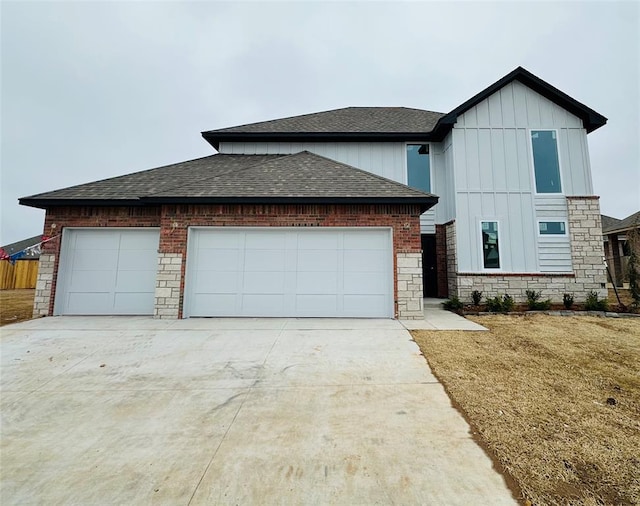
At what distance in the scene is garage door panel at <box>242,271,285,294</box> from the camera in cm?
757

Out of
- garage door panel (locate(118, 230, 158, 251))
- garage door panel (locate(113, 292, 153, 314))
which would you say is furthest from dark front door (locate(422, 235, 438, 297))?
garage door panel (locate(113, 292, 153, 314))

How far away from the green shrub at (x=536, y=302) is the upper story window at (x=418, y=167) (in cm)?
519

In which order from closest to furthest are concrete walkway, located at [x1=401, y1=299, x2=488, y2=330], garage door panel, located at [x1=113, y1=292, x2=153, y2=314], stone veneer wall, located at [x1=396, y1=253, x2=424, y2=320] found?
1. concrete walkway, located at [x1=401, y1=299, x2=488, y2=330]
2. stone veneer wall, located at [x1=396, y1=253, x2=424, y2=320]
3. garage door panel, located at [x1=113, y1=292, x2=153, y2=314]

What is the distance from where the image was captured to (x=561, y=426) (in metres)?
2.74

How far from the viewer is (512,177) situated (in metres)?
10.1

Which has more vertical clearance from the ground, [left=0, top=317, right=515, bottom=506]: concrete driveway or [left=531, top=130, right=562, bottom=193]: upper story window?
[left=531, top=130, right=562, bottom=193]: upper story window

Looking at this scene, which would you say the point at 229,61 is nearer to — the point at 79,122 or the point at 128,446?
the point at 79,122

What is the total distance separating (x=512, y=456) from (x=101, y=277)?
9743 millimetres

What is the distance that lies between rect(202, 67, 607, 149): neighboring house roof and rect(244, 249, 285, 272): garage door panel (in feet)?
21.1

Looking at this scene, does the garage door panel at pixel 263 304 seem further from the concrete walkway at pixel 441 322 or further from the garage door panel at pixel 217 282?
the concrete walkway at pixel 441 322

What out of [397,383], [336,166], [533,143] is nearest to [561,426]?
[397,383]

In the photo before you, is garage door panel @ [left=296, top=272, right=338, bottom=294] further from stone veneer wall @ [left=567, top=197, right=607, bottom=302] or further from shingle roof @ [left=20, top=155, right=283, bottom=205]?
stone veneer wall @ [left=567, top=197, right=607, bottom=302]

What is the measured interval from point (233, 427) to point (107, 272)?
7413 mm

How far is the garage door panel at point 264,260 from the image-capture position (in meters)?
7.61
